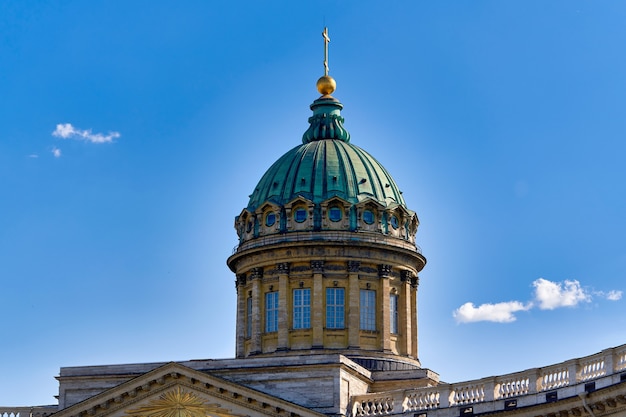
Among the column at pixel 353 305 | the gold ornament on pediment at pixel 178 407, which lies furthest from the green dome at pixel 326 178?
the gold ornament on pediment at pixel 178 407

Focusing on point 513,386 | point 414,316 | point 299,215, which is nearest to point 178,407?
point 299,215

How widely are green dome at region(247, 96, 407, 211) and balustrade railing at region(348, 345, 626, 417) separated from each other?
1650cm

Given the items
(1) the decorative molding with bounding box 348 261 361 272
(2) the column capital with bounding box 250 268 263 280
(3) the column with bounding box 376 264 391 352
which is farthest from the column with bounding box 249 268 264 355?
(3) the column with bounding box 376 264 391 352

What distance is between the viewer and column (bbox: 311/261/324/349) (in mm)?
82812

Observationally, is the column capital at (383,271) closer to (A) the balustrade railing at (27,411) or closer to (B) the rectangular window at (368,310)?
(B) the rectangular window at (368,310)

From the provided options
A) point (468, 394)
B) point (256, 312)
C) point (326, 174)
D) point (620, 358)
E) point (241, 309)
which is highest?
point (326, 174)

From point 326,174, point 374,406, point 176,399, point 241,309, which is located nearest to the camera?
point 374,406

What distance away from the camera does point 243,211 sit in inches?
3472

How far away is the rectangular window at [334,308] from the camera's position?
8325 centimetres

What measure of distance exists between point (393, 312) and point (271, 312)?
22.4 feet

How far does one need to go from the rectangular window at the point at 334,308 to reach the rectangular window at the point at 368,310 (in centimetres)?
117

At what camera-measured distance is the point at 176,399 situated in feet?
235

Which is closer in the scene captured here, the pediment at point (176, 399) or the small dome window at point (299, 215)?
the pediment at point (176, 399)

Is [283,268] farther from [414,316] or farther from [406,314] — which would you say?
[414,316]
